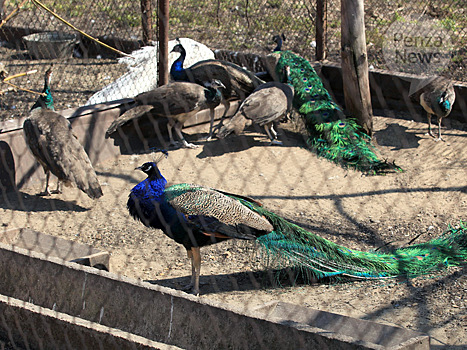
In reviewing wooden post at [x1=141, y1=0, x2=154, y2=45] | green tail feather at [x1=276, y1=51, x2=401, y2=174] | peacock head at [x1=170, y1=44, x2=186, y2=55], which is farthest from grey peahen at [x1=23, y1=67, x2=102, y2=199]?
wooden post at [x1=141, y1=0, x2=154, y2=45]

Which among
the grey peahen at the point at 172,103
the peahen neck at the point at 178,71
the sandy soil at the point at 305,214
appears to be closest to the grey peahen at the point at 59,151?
the sandy soil at the point at 305,214

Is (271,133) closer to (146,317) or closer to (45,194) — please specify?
(45,194)

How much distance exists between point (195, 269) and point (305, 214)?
3.85 ft

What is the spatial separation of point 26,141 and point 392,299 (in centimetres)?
296

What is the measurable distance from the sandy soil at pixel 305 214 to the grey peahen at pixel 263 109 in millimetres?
254

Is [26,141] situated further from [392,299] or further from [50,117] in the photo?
[392,299]

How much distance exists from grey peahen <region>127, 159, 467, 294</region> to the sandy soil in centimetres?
9

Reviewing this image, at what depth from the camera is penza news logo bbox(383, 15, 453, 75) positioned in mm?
6684

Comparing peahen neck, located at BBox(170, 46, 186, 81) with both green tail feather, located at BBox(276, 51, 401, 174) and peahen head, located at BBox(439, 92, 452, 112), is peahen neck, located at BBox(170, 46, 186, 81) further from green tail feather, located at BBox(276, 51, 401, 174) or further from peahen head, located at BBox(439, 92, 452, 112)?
peahen head, located at BBox(439, 92, 452, 112)

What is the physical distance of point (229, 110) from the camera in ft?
20.3

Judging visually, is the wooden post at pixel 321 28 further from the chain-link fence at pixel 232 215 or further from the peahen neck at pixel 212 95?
the peahen neck at pixel 212 95

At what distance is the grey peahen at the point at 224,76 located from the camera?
604cm

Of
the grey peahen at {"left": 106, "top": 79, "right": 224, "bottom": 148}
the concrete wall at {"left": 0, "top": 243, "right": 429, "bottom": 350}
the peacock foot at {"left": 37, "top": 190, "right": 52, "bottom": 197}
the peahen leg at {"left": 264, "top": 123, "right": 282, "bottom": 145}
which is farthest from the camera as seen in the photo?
the peahen leg at {"left": 264, "top": 123, "right": 282, "bottom": 145}

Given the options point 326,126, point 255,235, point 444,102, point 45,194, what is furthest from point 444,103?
point 45,194
